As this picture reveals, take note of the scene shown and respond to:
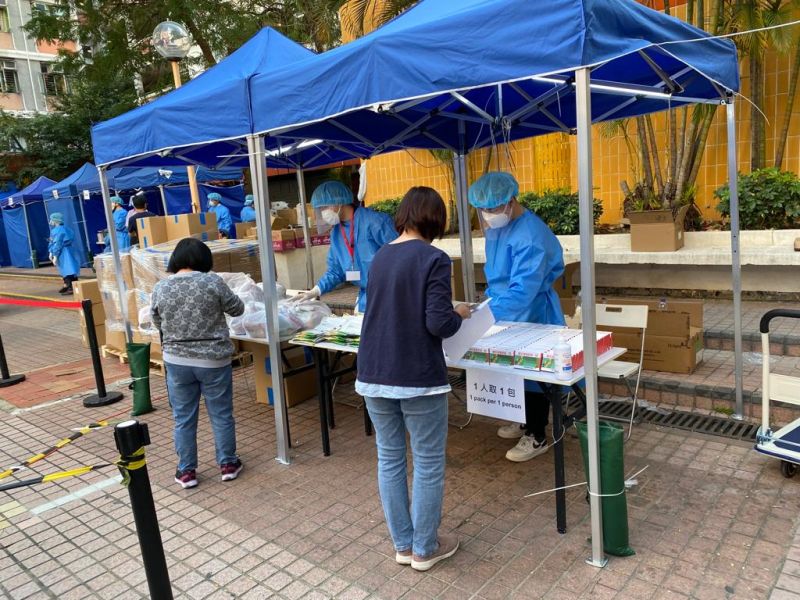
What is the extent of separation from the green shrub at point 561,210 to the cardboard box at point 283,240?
3.57 metres

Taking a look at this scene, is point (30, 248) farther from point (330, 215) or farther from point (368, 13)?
point (330, 215)

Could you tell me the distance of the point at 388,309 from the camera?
8.39ft

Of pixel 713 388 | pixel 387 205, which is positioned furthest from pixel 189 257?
pixel 387 205

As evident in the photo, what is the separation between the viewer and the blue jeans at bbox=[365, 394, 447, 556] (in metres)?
2.61

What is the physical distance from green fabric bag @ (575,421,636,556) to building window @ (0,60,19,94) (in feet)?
113

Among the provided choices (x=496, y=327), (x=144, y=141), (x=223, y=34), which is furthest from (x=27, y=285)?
(x=496, y=327)

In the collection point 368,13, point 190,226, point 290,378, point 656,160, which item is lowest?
point 290,378

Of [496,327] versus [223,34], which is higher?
[223,34]

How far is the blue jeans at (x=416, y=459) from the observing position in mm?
2609

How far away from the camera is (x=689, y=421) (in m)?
4.25

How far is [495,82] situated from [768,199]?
5.20 meters

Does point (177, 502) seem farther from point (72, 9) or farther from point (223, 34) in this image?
point (72, 9)

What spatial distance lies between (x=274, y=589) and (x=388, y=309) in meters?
1.42

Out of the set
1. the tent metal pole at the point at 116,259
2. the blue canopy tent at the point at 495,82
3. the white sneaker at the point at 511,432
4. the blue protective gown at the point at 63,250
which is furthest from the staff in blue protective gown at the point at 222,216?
the white sneaker at the point at 511,432
